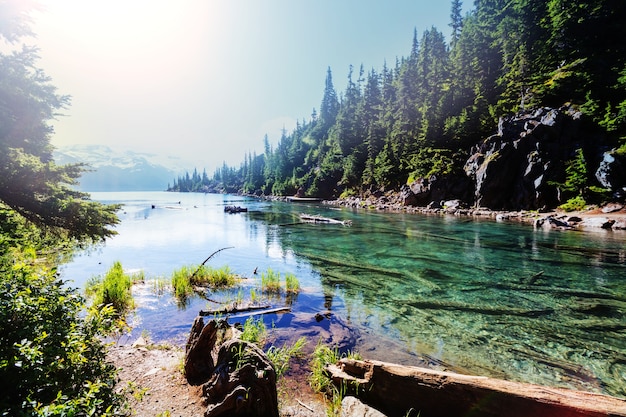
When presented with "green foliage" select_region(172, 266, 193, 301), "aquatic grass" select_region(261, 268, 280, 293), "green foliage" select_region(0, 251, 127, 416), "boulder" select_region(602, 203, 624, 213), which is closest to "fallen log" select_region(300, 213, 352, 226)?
"aquatic grass" select_region(261, 268, 280, 293)

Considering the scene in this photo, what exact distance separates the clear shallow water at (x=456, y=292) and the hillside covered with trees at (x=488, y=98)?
23.2 metres

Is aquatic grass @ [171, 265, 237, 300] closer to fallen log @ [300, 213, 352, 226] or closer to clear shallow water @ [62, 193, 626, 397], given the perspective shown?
clear shallow water @ [62, 193, 626, 397]

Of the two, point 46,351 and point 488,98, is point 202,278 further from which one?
point 488,98

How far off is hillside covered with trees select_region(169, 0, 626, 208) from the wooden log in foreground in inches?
1851

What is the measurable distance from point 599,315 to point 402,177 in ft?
216

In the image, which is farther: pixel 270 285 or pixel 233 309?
pixel 270 285

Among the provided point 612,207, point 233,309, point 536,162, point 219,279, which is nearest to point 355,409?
point 233,309

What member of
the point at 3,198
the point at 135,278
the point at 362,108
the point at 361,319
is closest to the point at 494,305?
the point at 361,319

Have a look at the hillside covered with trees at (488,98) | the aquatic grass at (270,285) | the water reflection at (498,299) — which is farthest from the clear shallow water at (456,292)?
the hillside covered with trees at (488,98)

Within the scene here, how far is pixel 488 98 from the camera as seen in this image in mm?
63125

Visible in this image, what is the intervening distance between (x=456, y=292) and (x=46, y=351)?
15236 mm

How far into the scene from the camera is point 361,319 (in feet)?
37.9

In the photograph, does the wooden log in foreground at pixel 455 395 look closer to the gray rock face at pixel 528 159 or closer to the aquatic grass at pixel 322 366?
the aquatic grass at pixel 322 366

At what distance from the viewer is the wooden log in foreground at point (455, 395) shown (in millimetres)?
4402
